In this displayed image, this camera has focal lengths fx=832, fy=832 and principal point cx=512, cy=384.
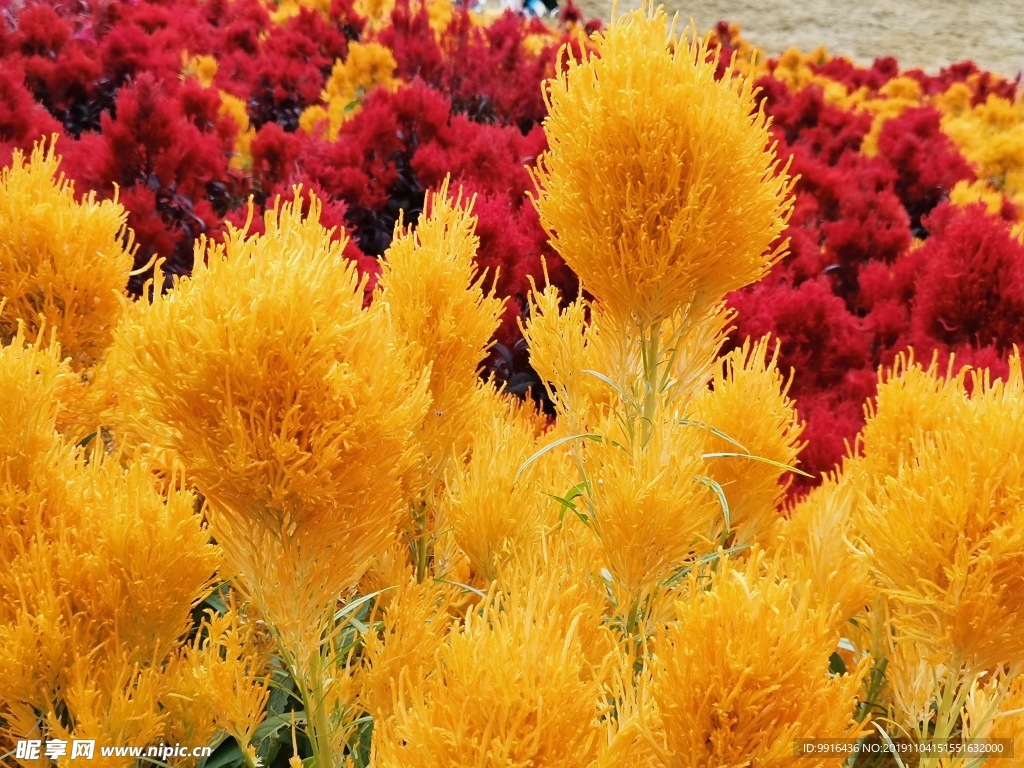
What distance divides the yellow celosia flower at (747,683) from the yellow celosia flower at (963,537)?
0.16 metres

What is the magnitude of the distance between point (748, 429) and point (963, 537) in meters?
0.36

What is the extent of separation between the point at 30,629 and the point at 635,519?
0.58 meters

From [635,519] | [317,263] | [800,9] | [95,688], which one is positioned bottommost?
[95,688]

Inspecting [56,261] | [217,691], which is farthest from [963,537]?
[56,261]

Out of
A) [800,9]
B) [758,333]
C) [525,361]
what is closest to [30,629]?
[525,361]

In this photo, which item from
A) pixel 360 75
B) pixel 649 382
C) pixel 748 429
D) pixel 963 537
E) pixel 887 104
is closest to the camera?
pixel 963 537

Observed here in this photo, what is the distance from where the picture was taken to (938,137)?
410 cm

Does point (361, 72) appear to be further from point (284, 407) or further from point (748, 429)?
point (284, 407)

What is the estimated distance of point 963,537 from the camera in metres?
0.70

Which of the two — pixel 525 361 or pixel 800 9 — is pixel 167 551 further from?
pixel 800 9

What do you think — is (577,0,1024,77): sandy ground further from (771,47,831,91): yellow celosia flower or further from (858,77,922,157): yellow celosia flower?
(858,77,922,157): yellow celosia flower

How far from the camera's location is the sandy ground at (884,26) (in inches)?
449

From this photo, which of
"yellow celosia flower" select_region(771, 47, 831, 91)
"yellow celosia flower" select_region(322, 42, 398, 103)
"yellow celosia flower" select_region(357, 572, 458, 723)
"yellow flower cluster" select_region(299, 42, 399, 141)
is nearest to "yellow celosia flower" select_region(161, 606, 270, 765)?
"yellow celosia flower" select_region(357, 572, 458, 723)

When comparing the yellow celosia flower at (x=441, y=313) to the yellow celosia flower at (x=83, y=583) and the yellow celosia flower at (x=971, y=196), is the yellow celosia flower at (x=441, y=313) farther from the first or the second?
the yellow celosia flower at (x=971, y=196)
